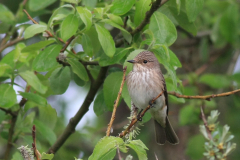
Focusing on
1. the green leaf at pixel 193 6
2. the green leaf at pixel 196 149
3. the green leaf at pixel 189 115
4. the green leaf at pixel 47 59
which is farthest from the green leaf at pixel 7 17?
the green leaf at pixel 196 149

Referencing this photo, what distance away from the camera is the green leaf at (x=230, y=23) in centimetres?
593

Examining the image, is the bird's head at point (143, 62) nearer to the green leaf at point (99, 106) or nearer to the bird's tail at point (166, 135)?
the green leaf at point (99, 106)

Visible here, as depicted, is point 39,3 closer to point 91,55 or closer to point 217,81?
point 91,55

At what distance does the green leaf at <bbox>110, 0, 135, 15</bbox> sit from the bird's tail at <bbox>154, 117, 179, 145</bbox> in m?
2.22

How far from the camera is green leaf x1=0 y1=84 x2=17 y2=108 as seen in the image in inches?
140

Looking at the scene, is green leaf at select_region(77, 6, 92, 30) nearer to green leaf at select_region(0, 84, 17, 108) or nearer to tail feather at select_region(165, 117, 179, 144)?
green leaf at select_region(0, 84, 17, 108)

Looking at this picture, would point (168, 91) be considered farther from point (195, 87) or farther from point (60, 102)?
point (60, 102)

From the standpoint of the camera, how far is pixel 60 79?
12.4ft

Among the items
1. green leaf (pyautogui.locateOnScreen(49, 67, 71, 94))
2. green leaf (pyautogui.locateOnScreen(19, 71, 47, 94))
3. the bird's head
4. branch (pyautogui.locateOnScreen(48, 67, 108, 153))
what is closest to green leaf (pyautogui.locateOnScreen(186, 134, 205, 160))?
the bird's head

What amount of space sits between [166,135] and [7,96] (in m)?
2.26

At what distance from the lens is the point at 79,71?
357 cm

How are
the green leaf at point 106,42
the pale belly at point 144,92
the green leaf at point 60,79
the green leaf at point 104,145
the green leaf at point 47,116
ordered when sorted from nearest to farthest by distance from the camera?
the green leaf at point 104,145 < the green leaf at point 106,42 < the green leaf at point 60,79 < the pale belly at point 144,92 < the green leaf at point 47,116

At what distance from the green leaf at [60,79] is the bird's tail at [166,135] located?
1.71m

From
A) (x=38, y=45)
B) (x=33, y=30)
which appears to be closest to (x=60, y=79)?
(x=38, y=45)
